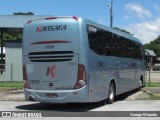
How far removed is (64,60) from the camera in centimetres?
1426

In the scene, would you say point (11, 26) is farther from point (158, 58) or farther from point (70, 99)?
point (158, 58)

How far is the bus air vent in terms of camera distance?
46.6ft

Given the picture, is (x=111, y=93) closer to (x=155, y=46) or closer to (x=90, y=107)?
(x=90, y=107)

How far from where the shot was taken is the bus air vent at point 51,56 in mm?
14195

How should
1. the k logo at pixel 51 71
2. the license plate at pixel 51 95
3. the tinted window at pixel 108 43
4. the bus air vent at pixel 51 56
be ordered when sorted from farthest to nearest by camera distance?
the tinted window at pixel 108 43 → the k logo at pixel 51 71 → the license plate at pixel 51 95 → the bus air vent at pixel 51 56

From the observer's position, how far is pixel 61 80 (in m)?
14.3

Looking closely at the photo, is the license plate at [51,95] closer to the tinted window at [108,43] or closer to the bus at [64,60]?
the bus at [64,60]

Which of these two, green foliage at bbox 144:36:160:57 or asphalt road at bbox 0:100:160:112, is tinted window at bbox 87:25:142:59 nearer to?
asphalt road at bbox 0:100:160:112

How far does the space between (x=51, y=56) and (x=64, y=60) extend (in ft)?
1.70

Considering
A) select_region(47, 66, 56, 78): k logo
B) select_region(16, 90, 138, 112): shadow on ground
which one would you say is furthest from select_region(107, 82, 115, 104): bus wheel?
select_region(47, 66, 56, 78): k logo

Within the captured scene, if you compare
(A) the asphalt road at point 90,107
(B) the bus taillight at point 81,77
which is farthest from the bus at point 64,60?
(A) the asphalt road at point 90,107

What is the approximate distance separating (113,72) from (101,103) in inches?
55.7

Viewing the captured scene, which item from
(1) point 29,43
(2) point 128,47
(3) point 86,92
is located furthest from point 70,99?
(2) point 128,47

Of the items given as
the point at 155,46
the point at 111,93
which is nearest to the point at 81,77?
the point at 111,93
